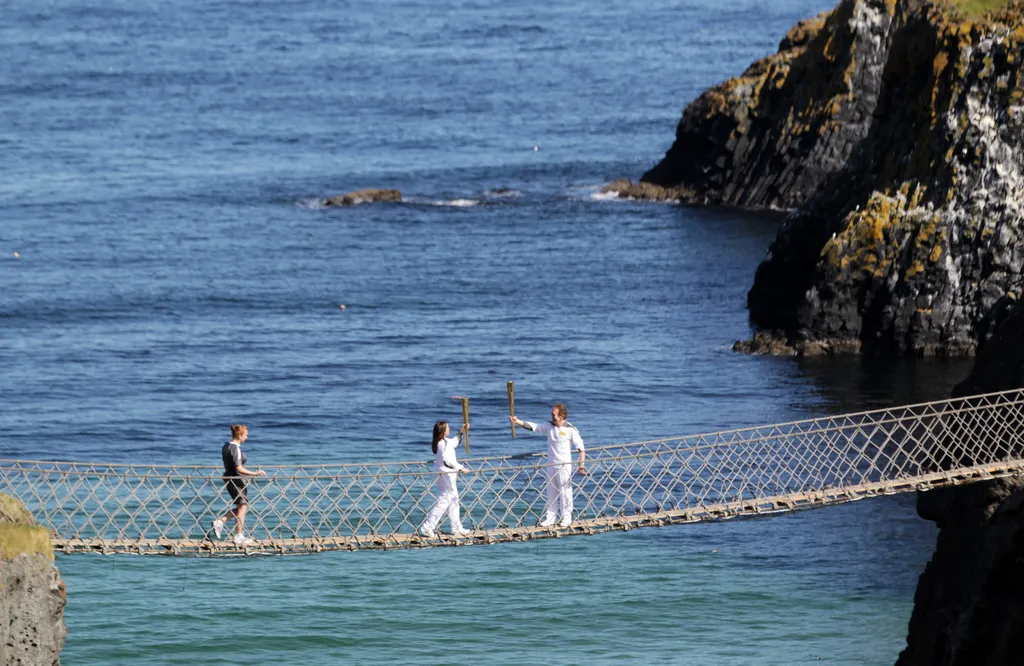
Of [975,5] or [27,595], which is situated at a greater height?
[975,5]

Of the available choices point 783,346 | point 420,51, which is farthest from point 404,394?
point 420,51

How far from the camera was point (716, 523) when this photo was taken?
39.8 m

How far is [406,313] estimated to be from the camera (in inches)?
2370

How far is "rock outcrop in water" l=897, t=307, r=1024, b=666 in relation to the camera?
24.4 metres

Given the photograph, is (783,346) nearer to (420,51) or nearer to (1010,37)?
(1010,37)

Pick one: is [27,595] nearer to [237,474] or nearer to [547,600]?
[237,474]

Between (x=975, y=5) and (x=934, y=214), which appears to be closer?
(x=934, y=214)

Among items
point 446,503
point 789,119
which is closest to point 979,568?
point 446,503

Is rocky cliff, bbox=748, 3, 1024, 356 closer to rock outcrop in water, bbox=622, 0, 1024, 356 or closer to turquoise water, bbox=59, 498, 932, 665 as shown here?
rock outcrop in water, bbox=622, 0, 1024, 356

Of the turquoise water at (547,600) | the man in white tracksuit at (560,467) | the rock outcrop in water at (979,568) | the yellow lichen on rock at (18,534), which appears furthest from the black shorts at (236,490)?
the rock outcrop in water at (979,568)

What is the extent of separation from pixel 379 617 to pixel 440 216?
4010 cm

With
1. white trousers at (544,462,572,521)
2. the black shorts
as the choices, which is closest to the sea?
white trousers at (544,462,572,521)

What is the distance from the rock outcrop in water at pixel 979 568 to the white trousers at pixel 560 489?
209 inches

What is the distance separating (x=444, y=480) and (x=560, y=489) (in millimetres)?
1570
